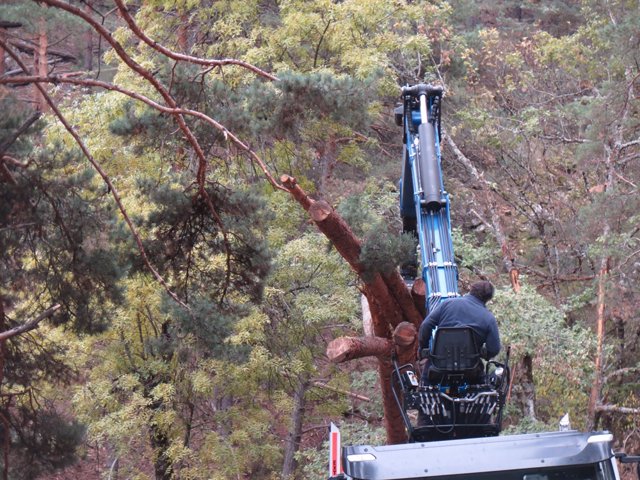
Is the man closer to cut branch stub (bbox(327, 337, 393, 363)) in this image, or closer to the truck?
the truck

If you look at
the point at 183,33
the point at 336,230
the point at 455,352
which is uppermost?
the point at 183,33

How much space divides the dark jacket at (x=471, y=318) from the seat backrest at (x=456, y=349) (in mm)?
74

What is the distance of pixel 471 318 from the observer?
22.0 feet

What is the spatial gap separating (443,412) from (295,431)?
1112cm

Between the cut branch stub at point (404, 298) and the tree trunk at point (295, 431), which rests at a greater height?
the tree trunk at point (295, 431)

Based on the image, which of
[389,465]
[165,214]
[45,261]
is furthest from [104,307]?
[389,465]

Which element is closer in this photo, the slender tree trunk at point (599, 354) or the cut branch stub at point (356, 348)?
the cut branch stub at point (356, 348)

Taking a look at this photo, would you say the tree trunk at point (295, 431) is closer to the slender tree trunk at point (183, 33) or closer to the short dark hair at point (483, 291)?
the slender tree trunk at point (183, 33)

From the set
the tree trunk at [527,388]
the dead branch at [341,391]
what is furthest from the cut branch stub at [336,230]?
the dead branch at [341,391]

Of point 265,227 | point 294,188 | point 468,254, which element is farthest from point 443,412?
point 468,254

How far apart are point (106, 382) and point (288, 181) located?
29.5 feet

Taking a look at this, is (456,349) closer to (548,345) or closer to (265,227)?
(265,227)

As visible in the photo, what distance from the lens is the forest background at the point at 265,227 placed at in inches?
385

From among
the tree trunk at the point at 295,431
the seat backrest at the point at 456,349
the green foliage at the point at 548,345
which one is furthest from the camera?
the tree trunk at the point at 295,431
